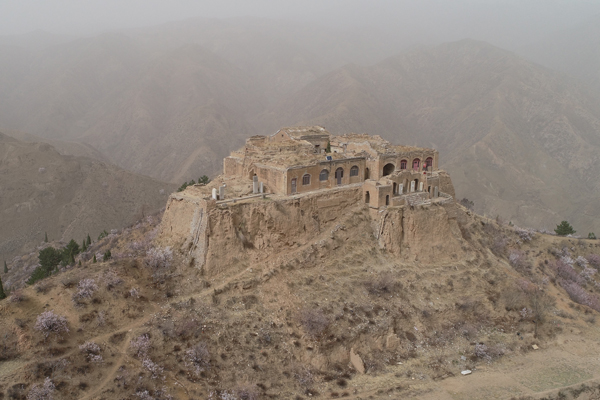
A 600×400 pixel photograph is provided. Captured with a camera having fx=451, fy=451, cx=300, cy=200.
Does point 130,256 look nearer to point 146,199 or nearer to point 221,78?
point 146,199

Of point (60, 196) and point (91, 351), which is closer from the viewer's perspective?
point (91, 351)

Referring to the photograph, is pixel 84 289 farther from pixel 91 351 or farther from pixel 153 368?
pixel 153 368

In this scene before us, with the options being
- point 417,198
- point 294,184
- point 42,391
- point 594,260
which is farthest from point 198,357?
point 594,260

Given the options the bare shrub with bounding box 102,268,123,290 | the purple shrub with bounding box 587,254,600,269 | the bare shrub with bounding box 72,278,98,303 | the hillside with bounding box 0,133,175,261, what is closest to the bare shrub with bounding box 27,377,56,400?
the bare shrub with bounding box 72,278,98,303

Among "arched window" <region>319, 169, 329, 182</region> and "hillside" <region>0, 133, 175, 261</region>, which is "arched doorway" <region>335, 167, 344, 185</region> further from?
"hillside" <region>0, 133, 175, 261</region>

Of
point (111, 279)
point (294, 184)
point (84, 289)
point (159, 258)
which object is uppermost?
point (294, 184)

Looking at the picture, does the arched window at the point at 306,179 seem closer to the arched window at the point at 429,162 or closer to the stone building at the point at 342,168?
the stone building at the point at 342,168

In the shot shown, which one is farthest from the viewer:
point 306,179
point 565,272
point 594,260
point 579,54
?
point 579,54
